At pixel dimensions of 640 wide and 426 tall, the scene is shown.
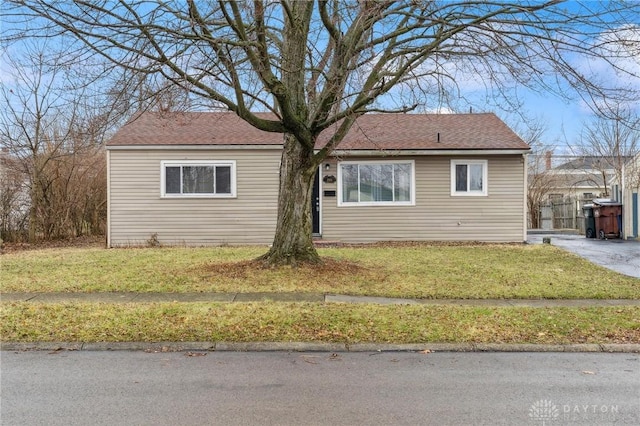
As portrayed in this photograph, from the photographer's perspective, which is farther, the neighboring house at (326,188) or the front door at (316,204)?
the front door at (316,204)

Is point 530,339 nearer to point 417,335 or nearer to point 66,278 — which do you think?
point 417,335

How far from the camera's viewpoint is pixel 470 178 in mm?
17797

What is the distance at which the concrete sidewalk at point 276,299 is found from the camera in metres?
8.40

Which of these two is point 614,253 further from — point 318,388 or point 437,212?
point 318,388

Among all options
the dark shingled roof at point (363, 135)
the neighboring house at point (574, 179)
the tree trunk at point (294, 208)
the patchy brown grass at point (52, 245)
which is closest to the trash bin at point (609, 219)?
the dark shingled roof at point (363, 135)

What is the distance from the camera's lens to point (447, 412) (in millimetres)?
4309

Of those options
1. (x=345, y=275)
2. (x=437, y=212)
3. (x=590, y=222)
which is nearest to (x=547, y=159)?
(x=590, y=222)

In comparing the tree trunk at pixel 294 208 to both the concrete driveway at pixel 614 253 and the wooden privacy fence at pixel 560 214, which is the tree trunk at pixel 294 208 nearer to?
the concrete driveway at pixel 614 253

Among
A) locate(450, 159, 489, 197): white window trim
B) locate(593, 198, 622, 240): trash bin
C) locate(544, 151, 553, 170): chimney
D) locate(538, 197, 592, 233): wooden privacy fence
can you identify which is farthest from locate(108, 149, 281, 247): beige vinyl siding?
locate(544, 151, 553, 170): chimney

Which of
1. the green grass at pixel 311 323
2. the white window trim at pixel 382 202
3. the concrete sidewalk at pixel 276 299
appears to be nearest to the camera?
the green grass at pixel 311 323

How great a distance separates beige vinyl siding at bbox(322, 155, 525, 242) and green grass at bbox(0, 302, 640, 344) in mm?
9739

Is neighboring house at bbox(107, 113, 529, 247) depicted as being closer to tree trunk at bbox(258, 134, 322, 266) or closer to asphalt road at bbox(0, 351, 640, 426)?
tree trunk at bbox(258, 134, 322, 266)

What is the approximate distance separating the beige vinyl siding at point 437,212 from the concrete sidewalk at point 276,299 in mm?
8764

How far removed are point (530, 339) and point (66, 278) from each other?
8.59 m
